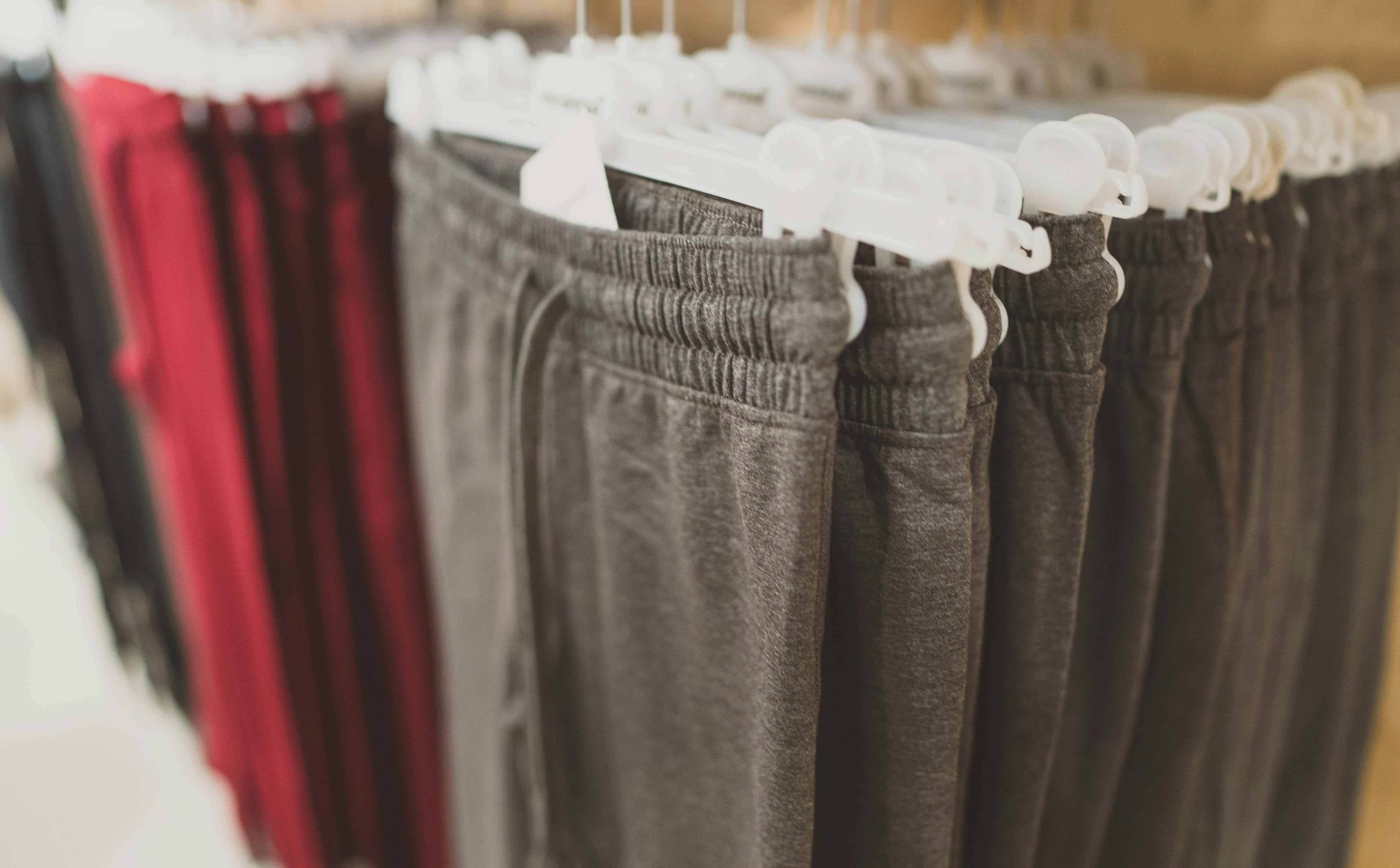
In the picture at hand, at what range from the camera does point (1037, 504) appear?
44 centimetres

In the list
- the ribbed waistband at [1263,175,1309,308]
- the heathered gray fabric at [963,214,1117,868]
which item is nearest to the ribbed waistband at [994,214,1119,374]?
the heathered gray fabric at [963,214,1117,868]

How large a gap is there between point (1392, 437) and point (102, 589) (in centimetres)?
165

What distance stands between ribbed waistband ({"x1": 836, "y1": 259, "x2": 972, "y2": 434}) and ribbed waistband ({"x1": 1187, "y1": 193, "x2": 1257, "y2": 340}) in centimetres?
21

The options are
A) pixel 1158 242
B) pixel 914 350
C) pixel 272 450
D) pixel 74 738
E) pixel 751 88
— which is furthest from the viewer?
pixel 74 738

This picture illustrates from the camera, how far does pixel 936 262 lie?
14.5 inches

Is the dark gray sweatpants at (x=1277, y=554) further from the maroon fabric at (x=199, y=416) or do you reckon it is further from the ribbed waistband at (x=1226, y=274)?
the maroon fabric at (x=199, y=416)

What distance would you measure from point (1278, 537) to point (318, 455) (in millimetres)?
877

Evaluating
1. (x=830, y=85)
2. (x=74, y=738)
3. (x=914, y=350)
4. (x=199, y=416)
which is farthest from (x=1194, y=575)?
(x=74, y=738)

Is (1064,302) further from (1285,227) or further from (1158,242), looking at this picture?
(1285,227)

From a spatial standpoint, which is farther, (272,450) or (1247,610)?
(272,450)

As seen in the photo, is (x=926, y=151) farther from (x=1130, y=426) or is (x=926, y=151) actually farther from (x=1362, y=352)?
(x=1362, y=352)

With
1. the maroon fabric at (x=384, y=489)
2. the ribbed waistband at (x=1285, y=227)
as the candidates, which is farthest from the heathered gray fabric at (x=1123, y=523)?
the maroon fabric at (x=384, y=489)

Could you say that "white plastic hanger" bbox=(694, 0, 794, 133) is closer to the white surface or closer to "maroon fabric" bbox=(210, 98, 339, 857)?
"maroon fabric" bbox=(210, 98, 339, 857)

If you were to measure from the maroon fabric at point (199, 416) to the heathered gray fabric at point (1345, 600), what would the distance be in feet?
3.06
